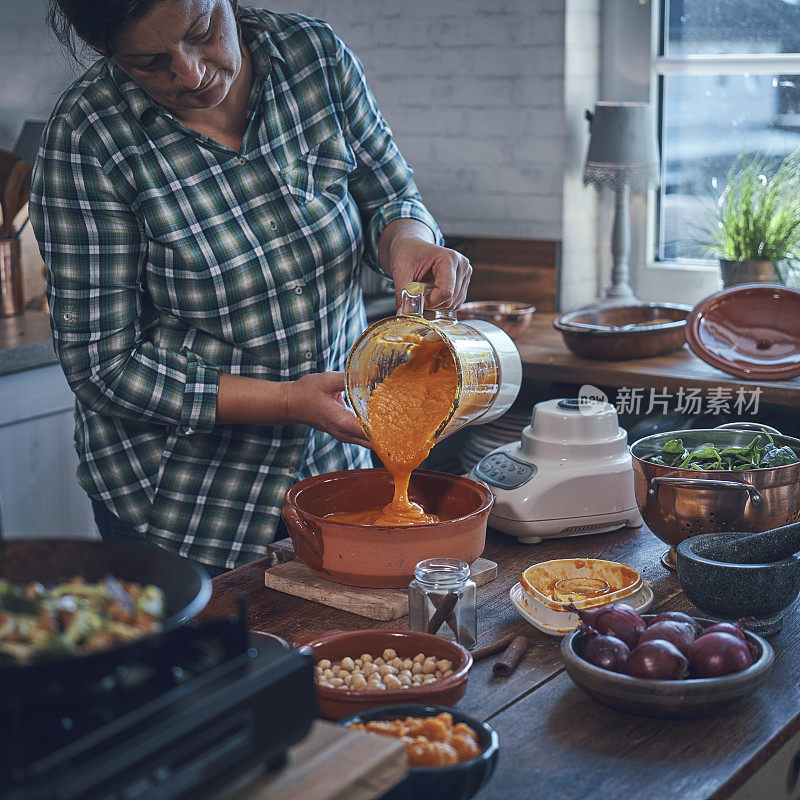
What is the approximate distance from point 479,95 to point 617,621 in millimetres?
2461

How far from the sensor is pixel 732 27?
3174 millimetres

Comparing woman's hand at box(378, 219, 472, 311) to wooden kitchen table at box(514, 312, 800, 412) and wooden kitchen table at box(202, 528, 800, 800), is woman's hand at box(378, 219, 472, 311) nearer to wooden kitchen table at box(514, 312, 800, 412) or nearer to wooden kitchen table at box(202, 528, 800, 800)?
wooden kitchen table at box(202, 528, 800, 800)

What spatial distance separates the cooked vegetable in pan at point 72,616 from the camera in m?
0.83

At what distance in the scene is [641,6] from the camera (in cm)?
326

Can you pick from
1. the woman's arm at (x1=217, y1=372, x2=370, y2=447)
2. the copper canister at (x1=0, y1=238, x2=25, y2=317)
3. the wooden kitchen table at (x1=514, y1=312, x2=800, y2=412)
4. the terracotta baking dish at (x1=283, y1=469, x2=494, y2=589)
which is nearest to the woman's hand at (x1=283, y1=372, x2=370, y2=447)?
the woman's arm at (x1=217, y1=372, x2=370, y2=447)

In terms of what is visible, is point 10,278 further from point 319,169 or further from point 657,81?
A: point 657,81

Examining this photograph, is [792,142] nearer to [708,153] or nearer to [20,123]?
[708,153]

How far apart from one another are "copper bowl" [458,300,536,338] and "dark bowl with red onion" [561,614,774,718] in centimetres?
177

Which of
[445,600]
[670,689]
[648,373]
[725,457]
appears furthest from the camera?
[648,373]

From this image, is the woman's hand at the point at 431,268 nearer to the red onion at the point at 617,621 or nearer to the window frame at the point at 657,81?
the red onion at the point at 617,621

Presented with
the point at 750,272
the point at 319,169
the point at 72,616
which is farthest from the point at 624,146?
the point at 72,616

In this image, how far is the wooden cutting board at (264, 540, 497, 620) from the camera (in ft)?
4.78

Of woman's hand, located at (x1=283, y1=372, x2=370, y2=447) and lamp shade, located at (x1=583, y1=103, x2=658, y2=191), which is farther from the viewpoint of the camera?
lamp shade, located at (x1=583, y1=103, x2=658, y2=191)

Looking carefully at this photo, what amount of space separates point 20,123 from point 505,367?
2.30m
